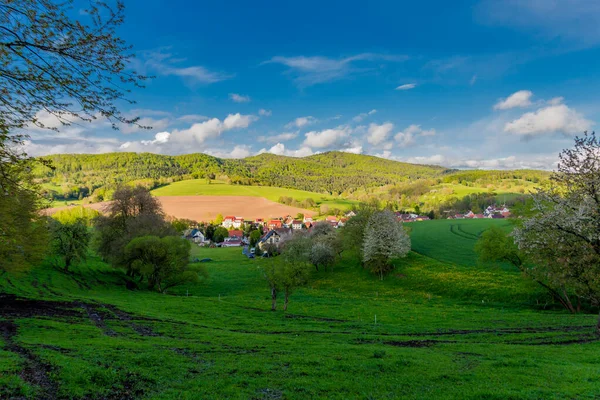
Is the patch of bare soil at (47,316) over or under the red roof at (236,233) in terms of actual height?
over

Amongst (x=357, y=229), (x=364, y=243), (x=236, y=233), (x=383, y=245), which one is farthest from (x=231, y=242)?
(x=383, y=245)

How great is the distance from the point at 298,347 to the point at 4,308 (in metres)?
24.1

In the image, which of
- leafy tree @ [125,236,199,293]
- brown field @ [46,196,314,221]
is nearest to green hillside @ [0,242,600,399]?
leafy tree @ [125,236,199,293]

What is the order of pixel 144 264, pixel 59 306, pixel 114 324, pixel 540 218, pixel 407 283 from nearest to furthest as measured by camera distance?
pixel 540 218, pixel 114 324, pixel 59 306, pixel 144 264, pixel 407 283

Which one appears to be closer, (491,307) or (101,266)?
(491,307)

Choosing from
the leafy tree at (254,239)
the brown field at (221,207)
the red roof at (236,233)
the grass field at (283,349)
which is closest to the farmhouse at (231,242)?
the red roof at (236,233)

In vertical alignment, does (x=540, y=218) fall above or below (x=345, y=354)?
above

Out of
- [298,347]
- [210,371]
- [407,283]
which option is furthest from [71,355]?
[407,283]

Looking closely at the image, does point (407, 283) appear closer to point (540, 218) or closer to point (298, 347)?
point (540, 218)

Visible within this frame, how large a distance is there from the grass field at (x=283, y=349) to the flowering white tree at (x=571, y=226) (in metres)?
4.68

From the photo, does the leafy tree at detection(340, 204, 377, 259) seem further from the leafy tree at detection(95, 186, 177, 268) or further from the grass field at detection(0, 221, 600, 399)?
the leafy tree at detection(95, 186, 177, 268)

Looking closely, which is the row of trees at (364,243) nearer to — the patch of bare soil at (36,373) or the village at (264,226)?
the village at (264,226)

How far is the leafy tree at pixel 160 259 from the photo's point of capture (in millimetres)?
47750

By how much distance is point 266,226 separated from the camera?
154 meters
